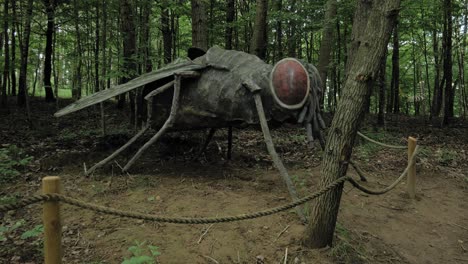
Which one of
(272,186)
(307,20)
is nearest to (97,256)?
(272,186)

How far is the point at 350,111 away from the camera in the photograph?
133 inches

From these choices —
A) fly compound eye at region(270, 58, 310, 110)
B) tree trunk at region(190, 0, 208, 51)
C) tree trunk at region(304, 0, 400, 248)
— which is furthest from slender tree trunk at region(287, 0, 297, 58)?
tree trunk at region(304, 0, 400, 248)

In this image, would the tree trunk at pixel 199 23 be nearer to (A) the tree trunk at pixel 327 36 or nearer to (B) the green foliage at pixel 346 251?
(A) the tree trunk at pixel 327 36

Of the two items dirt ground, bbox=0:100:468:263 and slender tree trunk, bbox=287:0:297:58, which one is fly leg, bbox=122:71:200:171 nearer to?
dirt ground, bbox=0:100:468:263

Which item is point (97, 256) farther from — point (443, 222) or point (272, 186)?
point (443, 222)

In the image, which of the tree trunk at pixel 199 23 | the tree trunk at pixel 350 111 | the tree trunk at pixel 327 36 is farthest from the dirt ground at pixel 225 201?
the tree trunk at pixel 327 36

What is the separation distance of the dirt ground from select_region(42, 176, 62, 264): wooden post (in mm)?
1097

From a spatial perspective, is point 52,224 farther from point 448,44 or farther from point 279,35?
point 448,44

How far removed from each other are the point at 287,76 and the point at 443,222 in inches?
124

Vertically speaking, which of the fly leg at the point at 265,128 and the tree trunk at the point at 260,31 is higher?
the tree trunk at the point at 260,31

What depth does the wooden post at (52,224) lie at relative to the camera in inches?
89.5

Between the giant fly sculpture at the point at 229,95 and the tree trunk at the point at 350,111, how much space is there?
2.66 ft

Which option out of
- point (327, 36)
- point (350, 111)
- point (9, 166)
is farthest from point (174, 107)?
point (327, 36)

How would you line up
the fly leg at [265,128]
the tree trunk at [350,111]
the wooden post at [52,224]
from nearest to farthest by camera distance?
the wooden post at [52,224], the tree trunk at [350,111], the fly leg at [265,128]
